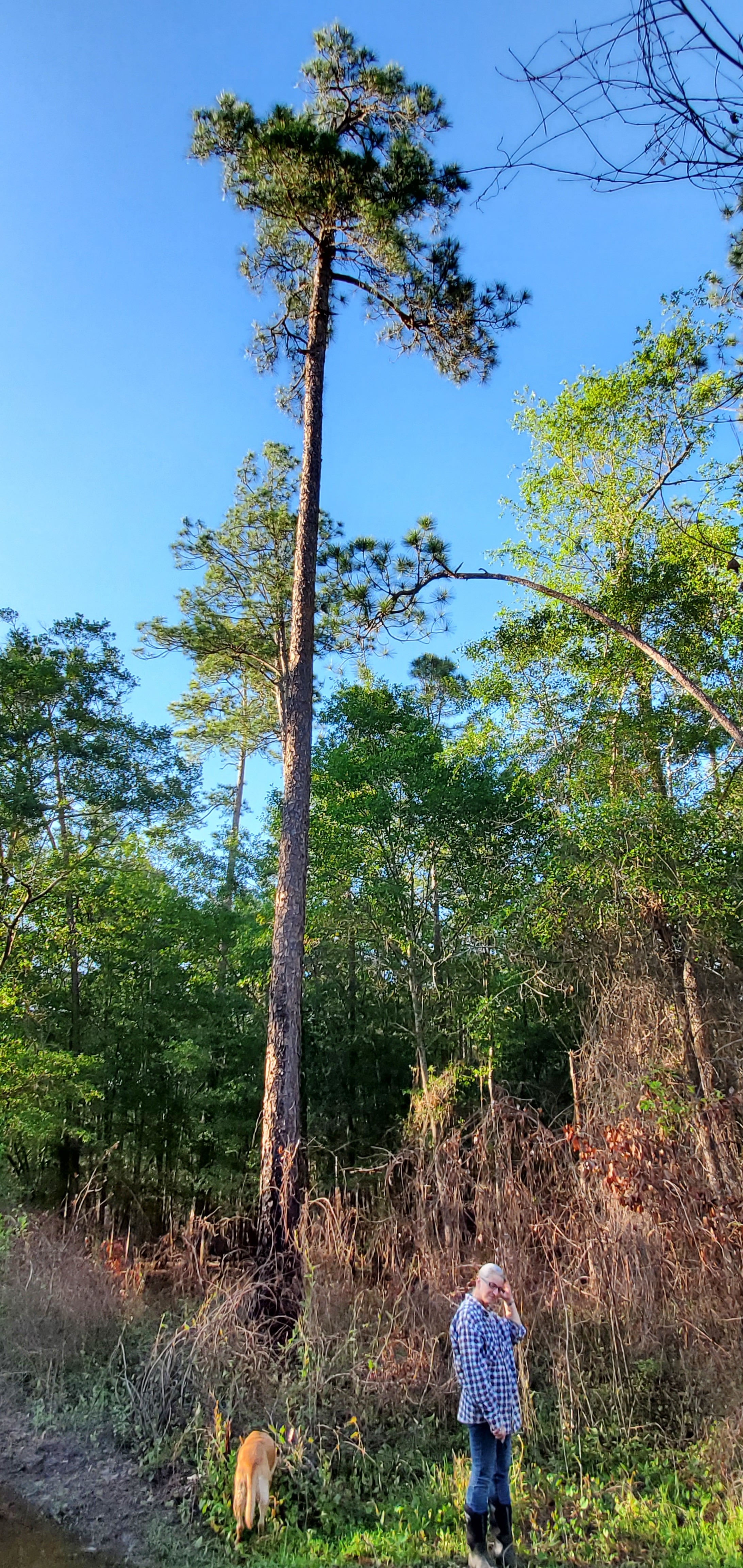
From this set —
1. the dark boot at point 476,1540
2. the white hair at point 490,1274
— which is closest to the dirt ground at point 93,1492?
the dark boot at point 476,1540

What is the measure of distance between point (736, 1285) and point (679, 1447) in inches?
42.3

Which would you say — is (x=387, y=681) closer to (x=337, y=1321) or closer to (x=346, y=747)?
(x=346, y=747)

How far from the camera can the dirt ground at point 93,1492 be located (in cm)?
477

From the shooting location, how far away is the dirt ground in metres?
4.77

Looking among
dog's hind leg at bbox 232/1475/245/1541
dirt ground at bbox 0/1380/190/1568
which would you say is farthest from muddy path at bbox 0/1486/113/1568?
dog's hind leg at bbox 232/1475/245/1541

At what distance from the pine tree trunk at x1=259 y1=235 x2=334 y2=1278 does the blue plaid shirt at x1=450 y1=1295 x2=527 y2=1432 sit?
2824mm

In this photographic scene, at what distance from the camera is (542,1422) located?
5.73m

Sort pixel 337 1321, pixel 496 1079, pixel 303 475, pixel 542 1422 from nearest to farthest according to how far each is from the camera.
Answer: pixel 542 1422 < pixel 337 1321 < pixel 303 475 < pixel 496 1079

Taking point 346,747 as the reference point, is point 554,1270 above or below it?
below

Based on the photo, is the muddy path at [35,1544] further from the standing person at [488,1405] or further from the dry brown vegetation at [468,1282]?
the standing person at [488,1405]

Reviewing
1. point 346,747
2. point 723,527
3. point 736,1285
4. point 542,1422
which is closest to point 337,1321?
point 542,1422

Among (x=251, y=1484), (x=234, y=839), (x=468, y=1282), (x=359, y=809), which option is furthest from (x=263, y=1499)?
(x=234, y=839)

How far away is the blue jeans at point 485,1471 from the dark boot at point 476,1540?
0.03m

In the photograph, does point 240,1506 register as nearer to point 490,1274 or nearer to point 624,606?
point 490,1274
